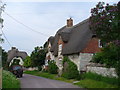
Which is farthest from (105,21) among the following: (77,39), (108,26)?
(77,39)

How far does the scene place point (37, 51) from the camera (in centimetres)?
4831

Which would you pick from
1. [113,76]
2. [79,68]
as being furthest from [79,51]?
[113,76]

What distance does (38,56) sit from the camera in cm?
4809

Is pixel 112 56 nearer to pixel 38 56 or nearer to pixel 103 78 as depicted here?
pixel 103 78

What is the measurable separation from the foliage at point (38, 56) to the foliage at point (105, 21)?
3306 centimetres

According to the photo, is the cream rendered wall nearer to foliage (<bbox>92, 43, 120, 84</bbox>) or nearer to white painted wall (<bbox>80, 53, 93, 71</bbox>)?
white painted wall (<bbox>80, 53, 93, 71</bbox>)

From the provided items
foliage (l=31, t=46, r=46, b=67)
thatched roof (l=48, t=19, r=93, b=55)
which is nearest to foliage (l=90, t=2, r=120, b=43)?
thatched roof (l=48, t=19, r=93, b=55)

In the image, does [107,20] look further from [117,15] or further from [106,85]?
[106,85]

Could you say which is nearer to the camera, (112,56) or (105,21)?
(105,21)

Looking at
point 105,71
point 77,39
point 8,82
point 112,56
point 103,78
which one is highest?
point 77,39

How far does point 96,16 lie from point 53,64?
76.6 ft

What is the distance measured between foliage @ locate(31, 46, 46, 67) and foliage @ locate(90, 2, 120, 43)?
33.1 m

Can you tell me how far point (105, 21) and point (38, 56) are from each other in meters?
34.5

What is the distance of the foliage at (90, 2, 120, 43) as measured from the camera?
14.0 m
